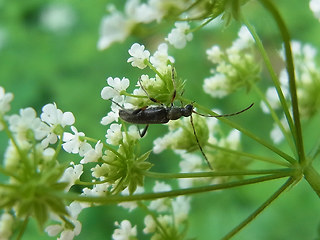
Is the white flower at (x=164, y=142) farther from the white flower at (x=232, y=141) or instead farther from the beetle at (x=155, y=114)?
the white flower at (x=232, y=141)

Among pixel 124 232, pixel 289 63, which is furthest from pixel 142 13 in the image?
pixel 124 232

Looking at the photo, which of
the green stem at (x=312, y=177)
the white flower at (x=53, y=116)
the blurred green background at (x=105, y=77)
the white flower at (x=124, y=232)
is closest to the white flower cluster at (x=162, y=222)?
the white flower at (x=124, y=232)

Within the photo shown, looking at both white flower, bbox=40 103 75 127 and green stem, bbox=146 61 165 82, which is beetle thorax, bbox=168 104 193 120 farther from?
white flower, bbox=40 103 75 127

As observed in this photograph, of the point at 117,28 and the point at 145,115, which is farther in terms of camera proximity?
the point at 145,115

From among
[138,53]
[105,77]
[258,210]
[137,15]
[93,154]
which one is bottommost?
[258,210]

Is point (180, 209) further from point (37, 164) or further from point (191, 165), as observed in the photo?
point (37, 164)

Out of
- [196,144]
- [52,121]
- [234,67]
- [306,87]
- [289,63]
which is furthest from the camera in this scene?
[306,87]

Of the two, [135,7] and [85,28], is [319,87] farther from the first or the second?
[85,28]

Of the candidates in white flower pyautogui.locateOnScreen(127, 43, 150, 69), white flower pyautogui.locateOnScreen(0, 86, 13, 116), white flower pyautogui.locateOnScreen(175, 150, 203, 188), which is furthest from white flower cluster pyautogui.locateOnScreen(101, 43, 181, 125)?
white flower pyautogui.locateOnScreen(175, 150, 203, 188)
